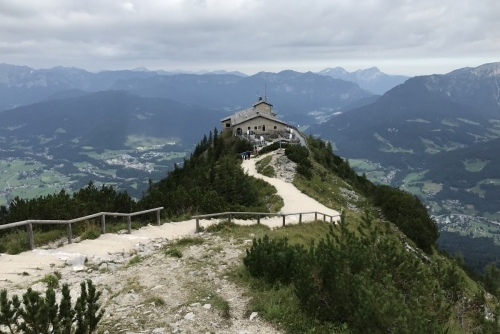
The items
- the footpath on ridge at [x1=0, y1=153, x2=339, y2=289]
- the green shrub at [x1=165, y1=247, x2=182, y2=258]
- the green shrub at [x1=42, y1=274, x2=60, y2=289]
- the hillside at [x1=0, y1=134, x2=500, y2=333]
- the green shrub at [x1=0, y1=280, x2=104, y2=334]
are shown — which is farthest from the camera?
the green shrub at [x1=165, y1=247, x2=182, y2=258]

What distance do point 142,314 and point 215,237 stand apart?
7.63m

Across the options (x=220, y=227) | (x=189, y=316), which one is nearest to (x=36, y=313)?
(x=189, y=316)

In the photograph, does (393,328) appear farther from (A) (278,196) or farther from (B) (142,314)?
(A) (278,196)

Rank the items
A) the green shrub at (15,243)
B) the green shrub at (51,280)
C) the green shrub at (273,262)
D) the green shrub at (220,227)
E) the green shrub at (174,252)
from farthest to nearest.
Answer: the green shrub at (220,227) < the green shrub at (174,252) < the green shrub at (15,243) < the green shrub at (273,262) < the green shrub at (51,280)

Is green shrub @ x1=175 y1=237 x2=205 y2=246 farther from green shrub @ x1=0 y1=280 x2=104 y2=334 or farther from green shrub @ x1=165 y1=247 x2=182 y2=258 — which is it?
green shrub @ x1=0 y1=280 x2=104 y2=334

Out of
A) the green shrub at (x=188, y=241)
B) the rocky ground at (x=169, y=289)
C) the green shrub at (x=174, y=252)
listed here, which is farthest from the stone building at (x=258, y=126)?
the rocky ground at (x=169, y=289)

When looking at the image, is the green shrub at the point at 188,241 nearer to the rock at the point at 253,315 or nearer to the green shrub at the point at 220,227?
the green shrub at the point at 220,227

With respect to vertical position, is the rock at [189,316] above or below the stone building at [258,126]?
below

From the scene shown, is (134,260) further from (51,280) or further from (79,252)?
(51,280)

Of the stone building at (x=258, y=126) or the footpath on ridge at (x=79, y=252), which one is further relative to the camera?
the stone building at (x=258, y=126)

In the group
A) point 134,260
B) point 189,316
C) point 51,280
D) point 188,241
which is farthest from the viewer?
point 188,241

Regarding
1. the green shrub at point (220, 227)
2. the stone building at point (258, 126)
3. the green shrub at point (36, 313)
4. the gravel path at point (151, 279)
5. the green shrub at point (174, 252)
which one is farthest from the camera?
the stone building at point (258, 126)

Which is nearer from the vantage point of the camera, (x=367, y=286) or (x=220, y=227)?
(x=367, y=286)

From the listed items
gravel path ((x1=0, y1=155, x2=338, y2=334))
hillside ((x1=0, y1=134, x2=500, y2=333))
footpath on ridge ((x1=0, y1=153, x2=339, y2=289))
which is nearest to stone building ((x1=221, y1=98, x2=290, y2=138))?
footpath on ridge ((x1=0, y1=153, x2=339, y2=289))
